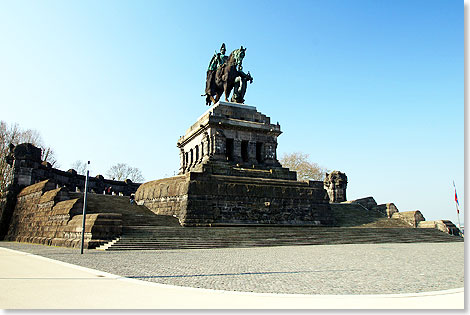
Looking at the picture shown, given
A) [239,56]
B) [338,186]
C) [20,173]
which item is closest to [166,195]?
[20,173]

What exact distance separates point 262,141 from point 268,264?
20671 mm

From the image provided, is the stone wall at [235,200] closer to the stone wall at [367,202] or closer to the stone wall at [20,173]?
the stone wall at [367,202]

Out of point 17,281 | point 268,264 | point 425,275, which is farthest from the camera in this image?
point 268,264

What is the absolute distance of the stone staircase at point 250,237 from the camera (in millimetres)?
15547

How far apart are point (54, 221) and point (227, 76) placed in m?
18.3

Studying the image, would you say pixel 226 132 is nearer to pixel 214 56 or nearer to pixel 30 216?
pixel 214 56

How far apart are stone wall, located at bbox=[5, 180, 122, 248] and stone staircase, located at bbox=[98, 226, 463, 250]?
888 mm

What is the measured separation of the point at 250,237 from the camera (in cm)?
1836

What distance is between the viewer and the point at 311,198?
1019 inches

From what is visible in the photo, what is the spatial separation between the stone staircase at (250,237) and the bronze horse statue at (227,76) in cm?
1563

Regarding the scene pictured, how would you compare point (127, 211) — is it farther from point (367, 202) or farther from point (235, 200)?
point (367, 202)

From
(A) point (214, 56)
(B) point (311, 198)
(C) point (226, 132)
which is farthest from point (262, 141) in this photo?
(A) point (214, 56)

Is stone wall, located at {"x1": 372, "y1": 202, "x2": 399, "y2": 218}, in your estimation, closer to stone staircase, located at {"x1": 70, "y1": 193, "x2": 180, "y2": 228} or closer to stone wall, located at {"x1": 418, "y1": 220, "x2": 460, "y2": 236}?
stone wall, located at {"x1": 418, "y1": 220, "x2": 460, "y2": 236}

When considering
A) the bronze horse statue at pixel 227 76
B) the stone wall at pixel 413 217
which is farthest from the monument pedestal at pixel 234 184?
the stone wall at pixel 413 217
